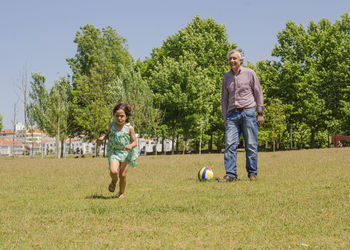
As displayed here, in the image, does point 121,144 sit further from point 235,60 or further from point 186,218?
point 235,60

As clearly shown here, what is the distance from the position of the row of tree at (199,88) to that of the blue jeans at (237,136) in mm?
32098

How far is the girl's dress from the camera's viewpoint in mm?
7039

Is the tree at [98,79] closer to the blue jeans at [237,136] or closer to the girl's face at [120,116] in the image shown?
the blue jeans at [237,136]

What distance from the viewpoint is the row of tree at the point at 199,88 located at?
41.6m

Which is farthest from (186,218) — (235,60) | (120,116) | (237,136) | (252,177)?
(235,60)

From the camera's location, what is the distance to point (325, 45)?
141ft

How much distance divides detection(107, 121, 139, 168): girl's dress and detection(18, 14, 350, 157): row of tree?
33961 millimetres

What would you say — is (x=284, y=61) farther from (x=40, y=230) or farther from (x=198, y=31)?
(x=40, y=230)

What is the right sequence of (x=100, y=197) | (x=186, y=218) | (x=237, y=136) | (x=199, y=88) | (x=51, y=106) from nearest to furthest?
(x=186, y=218), (x=100, y=197), (x=237, y=136), (x=199, y=88), (x=51, y=106)

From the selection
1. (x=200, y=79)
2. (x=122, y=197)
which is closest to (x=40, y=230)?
(x=122, y=197)

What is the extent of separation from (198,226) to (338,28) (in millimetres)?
44208

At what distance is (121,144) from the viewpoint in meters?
7.07

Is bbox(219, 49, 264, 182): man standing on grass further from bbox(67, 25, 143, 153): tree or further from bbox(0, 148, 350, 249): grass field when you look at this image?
bbox(67, 25, 143, 153): tree

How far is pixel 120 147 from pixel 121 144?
0.06 metres
